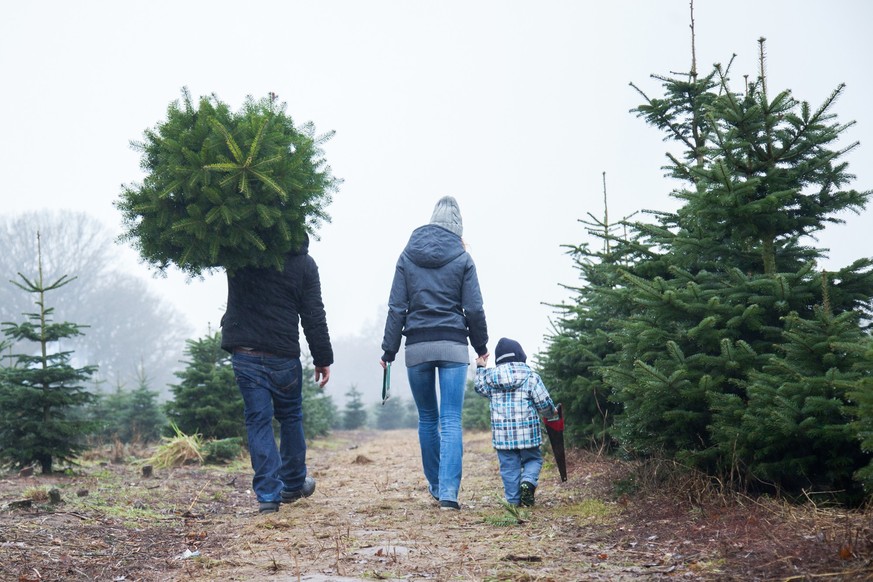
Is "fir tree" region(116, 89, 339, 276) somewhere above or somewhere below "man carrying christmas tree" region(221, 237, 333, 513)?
above

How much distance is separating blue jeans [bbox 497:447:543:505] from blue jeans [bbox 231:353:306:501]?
1549mm

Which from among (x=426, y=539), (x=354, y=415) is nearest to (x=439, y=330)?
(x=426, y=539)

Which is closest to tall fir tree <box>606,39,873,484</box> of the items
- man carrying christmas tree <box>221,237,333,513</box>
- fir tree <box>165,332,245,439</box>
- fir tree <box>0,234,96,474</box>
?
man carrying christmas tree <box>221,237,333,513</box>

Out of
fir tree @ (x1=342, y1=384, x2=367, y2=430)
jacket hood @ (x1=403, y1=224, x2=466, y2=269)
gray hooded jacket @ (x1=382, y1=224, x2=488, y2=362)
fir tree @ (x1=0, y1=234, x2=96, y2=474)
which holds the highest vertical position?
jacket hood @ (x1=403, y1=224, x2=466, y2=269)

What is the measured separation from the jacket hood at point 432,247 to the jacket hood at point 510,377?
0.96m

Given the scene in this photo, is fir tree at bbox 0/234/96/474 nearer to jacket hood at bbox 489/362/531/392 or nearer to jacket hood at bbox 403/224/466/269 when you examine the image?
jacket hood at bbox 403/224/466/269

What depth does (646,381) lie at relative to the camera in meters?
4.79

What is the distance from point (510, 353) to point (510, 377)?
23 cm

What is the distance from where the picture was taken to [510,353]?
20.1ft

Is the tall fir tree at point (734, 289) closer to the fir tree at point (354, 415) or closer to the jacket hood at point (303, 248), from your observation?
the jacket hood at point (303, 248)

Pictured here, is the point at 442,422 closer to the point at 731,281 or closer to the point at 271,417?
the point at 271,417

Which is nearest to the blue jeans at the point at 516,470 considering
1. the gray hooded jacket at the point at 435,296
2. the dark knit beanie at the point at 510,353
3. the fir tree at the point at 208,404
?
the dark knit beanie at the point at 510,353

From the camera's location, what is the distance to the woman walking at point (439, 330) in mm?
5750

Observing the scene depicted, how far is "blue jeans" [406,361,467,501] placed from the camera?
18.7 ft
